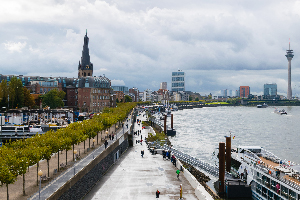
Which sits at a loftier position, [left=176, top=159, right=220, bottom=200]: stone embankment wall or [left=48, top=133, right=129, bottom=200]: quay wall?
[left=48, top=133, right=129, bottom=200]: quay wall

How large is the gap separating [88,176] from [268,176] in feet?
61.4

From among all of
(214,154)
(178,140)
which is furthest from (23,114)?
(214,154)

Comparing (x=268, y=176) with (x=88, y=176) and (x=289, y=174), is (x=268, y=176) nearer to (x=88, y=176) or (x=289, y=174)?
(x=289, y=174)

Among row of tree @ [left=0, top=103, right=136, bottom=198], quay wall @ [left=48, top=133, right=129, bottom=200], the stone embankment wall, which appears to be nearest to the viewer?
row of tree @ [left=0, top=103, right=136, bottom=198]

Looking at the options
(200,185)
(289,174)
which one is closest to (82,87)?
(200,185)

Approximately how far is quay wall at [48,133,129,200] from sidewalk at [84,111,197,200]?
72 centimetres

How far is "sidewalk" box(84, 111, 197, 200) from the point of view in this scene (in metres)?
29.5

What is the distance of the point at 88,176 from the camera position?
98.5 ft

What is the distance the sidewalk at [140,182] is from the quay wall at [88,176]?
2.35 ft

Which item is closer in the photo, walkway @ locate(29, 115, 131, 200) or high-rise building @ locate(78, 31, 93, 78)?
walkway @ locate(29, 115, 131, 200)

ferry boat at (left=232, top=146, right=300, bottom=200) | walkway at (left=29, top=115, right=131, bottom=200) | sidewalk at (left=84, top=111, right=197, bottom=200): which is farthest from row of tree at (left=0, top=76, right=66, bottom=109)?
ferry boat at (left=232, top=146, right=300, bottom=200)

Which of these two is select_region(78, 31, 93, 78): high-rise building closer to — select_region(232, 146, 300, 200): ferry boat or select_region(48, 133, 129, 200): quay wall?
select_region(48, 133, 129, 200): quay wall

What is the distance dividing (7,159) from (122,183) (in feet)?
48.4

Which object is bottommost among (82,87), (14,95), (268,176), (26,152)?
(268,176)
